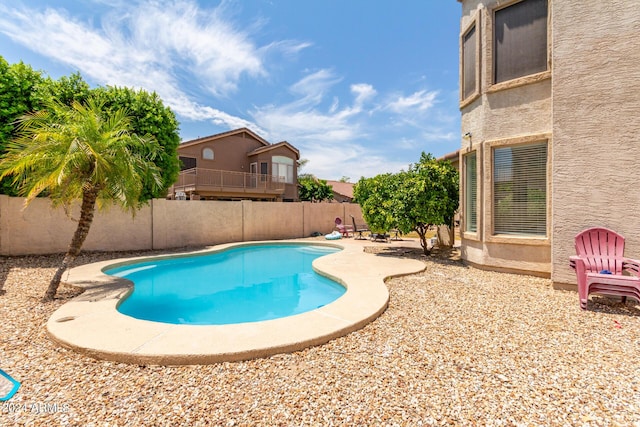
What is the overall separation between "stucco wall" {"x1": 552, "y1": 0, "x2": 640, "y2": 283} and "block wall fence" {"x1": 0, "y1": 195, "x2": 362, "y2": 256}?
10.9m

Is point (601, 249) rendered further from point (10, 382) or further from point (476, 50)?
point (10, 382)

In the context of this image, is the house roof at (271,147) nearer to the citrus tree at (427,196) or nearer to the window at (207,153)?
the window at (207,153)

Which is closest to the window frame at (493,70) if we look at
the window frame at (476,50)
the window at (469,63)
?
the window frame at (476,50)

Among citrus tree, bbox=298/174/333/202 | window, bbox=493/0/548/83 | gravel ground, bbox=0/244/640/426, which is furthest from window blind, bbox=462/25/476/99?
citrus tree, bbox=298/174/333/202

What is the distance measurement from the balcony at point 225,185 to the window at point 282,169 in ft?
4.37

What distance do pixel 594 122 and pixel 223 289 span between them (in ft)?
31.9

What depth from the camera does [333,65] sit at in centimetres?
1727

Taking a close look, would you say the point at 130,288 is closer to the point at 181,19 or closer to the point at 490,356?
the point at 490,356

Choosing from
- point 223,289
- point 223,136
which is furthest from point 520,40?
point 223,136

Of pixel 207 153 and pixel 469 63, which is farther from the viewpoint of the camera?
pixel 207 153

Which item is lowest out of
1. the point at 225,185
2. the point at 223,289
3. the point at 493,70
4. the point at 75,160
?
the point at 223,289

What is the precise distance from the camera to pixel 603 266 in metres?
5.46

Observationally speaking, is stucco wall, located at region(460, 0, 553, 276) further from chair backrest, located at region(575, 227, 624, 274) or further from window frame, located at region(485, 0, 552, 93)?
chair backrest, located at region(575, 227, 624, 274)

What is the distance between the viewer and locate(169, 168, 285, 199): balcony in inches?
770
